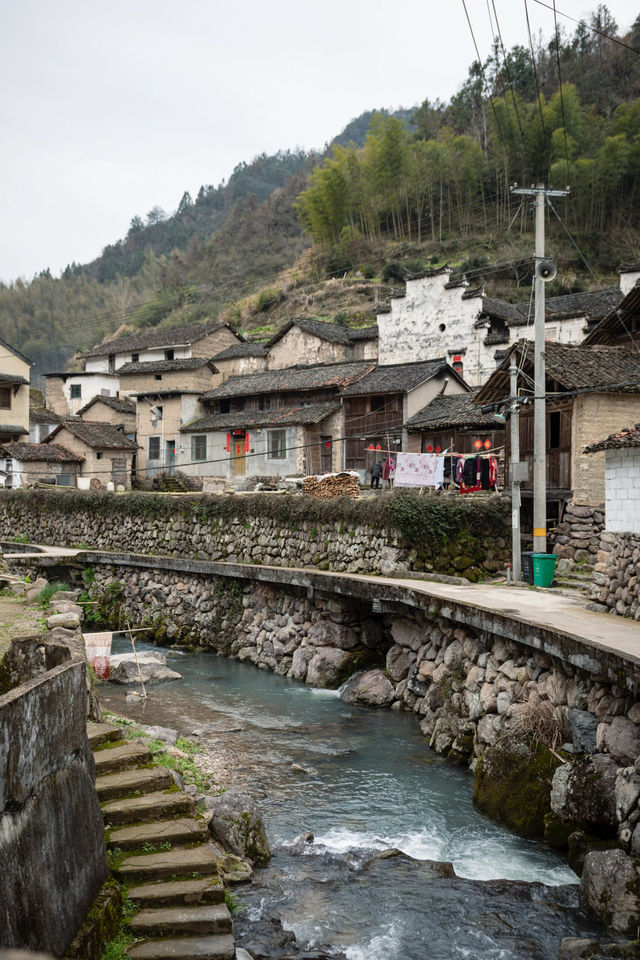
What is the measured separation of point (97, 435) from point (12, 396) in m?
6.89

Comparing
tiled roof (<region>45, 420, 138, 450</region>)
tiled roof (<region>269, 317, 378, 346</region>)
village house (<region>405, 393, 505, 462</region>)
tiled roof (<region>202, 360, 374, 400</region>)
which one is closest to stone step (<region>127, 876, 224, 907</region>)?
village house (<region>405, 393, 505, 462</region>)

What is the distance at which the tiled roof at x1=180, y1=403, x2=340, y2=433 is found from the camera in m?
38.4

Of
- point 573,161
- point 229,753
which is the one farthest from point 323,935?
point 573,161

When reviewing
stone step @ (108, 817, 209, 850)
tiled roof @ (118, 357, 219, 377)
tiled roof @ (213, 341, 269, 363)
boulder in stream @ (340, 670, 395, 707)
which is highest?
tiled roof @ (213, 341, 269, 363)

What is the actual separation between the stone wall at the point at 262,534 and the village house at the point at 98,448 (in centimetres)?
851

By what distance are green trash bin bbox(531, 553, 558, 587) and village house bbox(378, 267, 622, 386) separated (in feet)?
74.8

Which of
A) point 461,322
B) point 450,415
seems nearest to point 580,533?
point 450,415

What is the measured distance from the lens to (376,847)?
36.1 ft

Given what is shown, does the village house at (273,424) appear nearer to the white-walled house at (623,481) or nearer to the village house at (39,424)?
the village house at (39,424)

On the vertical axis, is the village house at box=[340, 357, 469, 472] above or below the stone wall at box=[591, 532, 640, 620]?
above

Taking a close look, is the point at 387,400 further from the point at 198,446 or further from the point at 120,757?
the point at 120,757

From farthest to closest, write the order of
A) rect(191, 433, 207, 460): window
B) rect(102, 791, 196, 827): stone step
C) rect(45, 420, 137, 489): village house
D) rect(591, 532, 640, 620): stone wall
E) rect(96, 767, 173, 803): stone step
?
rect(45, 420, 137, 489): village house < rect(191, 433, 207, 460): window < rect(591, 532, 640, 620): stone wall < rect(96, 767, 173, 803): stone step < rect(102, 791, 196, 827): stone step

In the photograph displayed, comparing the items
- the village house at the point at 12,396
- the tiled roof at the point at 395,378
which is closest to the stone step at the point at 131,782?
the tiled roof at the point at 395,378

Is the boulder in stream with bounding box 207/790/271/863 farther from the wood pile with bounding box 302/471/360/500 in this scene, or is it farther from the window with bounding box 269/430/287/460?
the window with bounding box 269/430/287/460
